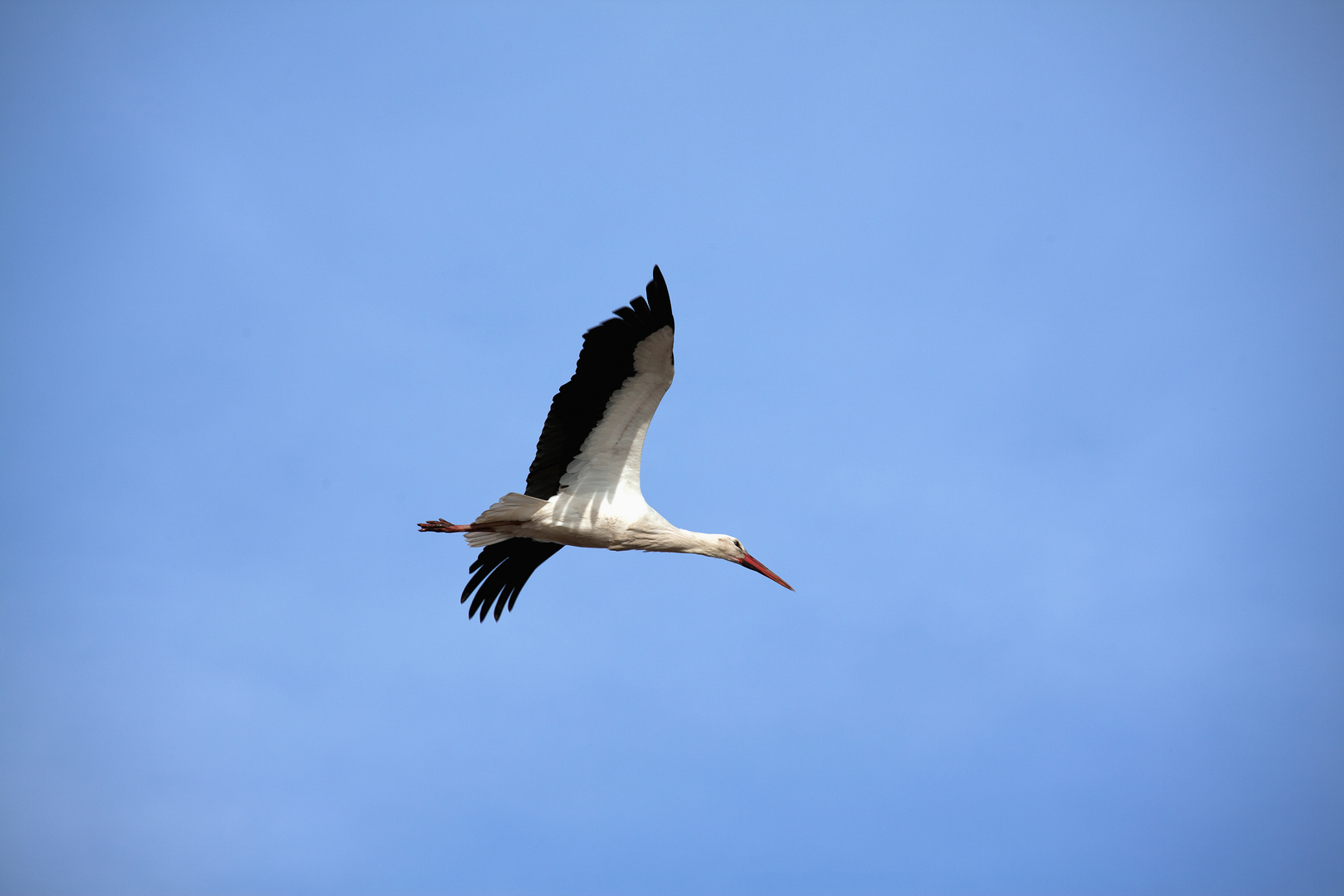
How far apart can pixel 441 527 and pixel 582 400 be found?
8.21 feet

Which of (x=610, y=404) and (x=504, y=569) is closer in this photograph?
(x=610, y=404)

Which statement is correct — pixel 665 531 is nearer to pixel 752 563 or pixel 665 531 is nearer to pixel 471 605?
pixel 752 563

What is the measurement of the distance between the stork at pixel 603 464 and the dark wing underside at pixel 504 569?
0.71 m

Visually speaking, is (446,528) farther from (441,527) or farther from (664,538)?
(664,538)

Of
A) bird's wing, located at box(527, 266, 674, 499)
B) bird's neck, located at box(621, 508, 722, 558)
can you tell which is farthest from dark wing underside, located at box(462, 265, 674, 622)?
bird's neck, located at box(621, 508, 722, 558)

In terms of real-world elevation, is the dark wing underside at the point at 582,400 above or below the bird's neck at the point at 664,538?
above

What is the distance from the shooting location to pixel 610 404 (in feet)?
44.9

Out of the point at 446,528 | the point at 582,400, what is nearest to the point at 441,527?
the point at 446,528

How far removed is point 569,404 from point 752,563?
133 inches

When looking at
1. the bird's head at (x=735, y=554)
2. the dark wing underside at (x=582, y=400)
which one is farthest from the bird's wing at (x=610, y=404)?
the bird's head at (x=735, y=554)

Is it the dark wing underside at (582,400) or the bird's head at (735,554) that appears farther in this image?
the bird's head at (735,554)

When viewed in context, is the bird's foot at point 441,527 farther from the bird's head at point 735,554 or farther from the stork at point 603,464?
the bird's head at point 735,554

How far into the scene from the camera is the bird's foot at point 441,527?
1442 centimetres

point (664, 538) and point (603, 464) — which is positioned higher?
point (603, 464)
